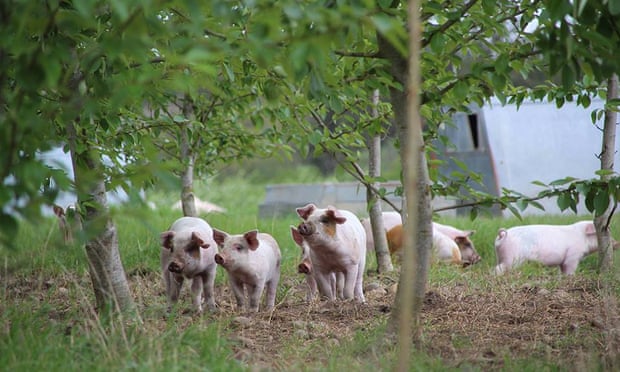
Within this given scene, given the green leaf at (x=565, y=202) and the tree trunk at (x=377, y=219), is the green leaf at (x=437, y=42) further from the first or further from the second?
the tree trunk at (x=377, y=219)

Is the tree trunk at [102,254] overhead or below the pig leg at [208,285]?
overhead

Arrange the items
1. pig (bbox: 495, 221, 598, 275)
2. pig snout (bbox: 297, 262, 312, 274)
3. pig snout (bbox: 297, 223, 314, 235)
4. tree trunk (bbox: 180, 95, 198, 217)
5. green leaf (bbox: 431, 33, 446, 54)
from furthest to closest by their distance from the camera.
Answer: pig (bbox: 495, 221, 598, 275)
tree trunk (bbox: 180, 95, 198, 217)
pig snout (bbox: 297, 262, 312, 274)
pig snout (bbox: 297, 223, 314, 235)
green leaf (bbox: 431, 33, 446, 54)

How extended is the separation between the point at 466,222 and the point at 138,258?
4.69 meters

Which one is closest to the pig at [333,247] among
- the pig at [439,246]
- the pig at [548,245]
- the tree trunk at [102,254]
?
the tree trunk at [102,254]

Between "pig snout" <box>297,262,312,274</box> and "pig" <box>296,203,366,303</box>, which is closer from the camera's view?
"pig" <box>296,203,366,303</box>

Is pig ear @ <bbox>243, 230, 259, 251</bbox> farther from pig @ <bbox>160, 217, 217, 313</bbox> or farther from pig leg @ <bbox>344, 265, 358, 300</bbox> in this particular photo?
pig leg @ <bbox>344, 265, 358, 300</bbox>

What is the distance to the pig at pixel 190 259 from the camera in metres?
4.87

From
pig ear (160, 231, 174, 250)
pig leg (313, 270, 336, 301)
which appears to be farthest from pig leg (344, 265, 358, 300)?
pig ear (160, 231, 174, 250)

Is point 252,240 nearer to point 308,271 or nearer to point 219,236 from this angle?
point 219,236

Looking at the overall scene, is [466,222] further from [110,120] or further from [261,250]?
[110,120]

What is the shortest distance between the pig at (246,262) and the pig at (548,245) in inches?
122

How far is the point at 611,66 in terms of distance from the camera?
3.06 meters

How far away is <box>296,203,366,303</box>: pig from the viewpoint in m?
5.10

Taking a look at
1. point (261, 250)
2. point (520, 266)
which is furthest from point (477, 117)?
point (261, 250)
